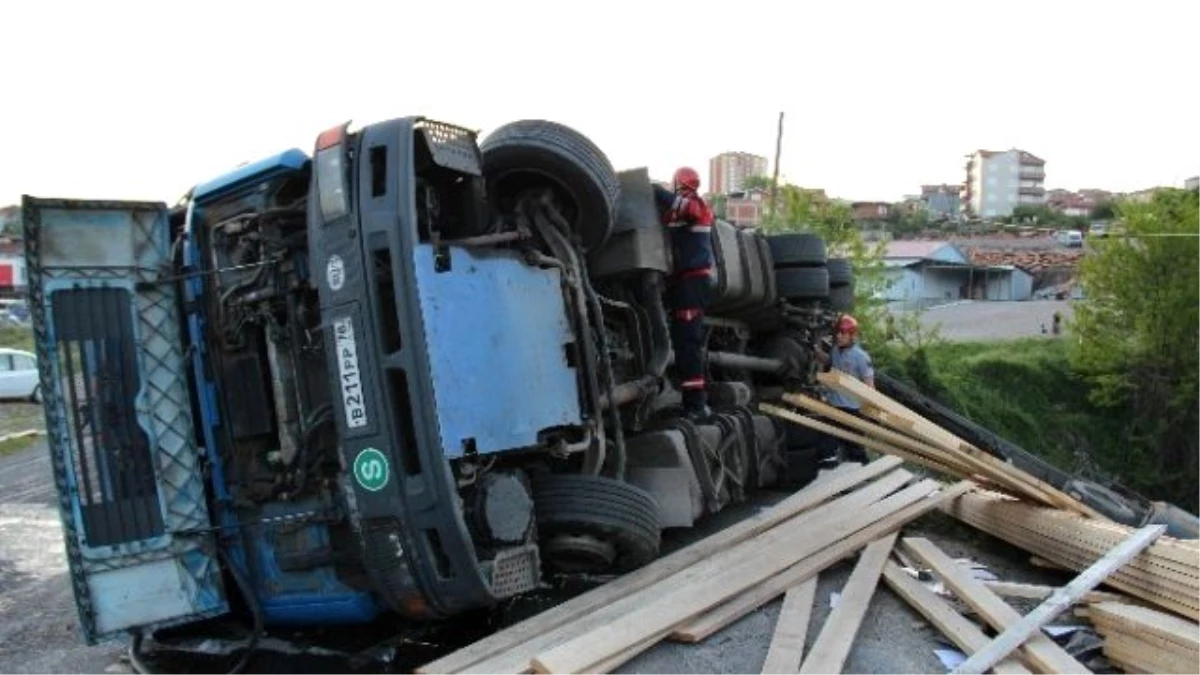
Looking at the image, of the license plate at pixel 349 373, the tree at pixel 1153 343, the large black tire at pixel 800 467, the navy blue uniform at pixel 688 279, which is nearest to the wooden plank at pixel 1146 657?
the navy blue uniform at pixel 688 279

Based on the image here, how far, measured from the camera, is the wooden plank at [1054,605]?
13.2 ft

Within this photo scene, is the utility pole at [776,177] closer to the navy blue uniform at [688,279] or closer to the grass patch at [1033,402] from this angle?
the grass patch at [1033,402]

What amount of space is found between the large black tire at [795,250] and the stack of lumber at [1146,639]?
13.9 feet

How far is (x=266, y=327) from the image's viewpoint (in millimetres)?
4367

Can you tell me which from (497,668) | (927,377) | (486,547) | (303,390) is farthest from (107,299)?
(927,377)

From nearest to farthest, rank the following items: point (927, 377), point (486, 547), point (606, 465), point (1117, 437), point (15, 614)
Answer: point (486, 547), point (606, 465), point (15, 614), point (927, 377), point (1117, 437)

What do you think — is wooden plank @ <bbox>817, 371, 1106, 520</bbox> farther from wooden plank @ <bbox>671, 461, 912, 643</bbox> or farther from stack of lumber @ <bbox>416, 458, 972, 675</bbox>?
wooden plank @ <bbox>671, 461, 912, 643</bbox>

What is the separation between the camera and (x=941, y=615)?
15.2 ft

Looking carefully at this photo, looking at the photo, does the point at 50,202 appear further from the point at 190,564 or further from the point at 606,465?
the point at 606,465

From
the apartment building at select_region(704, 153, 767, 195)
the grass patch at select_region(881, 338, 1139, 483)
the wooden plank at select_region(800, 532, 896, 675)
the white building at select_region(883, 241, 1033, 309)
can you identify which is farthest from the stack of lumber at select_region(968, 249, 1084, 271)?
the wooden plank at select_region(800, 532, 896, 675)

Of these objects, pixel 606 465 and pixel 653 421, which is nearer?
pixel 606 465

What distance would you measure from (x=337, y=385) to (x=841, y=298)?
6.73m

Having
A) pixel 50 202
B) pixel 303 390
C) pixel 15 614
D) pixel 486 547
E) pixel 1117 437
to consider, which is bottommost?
pixel 1117 437

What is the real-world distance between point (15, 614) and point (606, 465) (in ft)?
10.7
